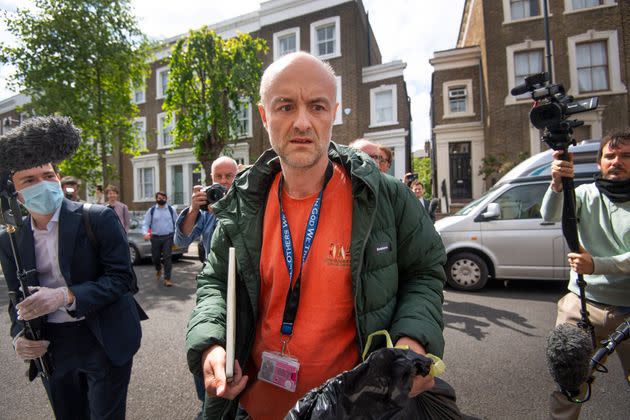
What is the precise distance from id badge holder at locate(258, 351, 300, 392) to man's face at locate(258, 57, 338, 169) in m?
0.78

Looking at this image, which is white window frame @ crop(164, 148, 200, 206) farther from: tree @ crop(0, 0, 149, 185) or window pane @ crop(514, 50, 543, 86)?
window pane @ crop(514, 50, 543, 86)

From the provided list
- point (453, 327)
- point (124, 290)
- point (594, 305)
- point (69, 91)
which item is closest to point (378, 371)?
point (124, 290)

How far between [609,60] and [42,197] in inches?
819

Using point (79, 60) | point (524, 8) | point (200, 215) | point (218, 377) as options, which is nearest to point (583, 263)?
point (218, 377)

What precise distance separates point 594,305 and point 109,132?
16.5 m

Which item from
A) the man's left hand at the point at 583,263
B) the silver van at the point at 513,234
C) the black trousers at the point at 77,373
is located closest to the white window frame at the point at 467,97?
the silver van at the point at 513,234

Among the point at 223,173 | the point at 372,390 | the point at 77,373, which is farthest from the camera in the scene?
the point at 223,173

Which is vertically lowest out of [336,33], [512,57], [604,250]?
[604,250]

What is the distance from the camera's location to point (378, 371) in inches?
40.1

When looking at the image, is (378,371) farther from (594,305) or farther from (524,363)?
(524,363)

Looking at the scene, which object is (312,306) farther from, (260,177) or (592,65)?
(592,65)

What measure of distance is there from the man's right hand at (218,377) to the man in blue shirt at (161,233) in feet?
23.2

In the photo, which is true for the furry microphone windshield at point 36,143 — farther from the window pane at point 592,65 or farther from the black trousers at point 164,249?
the window pane at point 592,65

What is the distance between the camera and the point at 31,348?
5.92 feet
